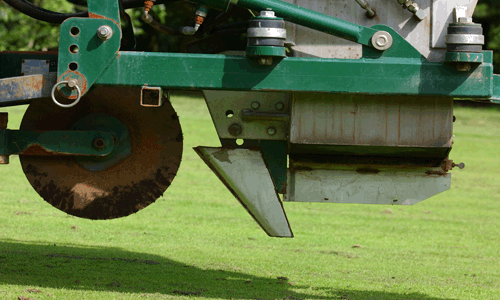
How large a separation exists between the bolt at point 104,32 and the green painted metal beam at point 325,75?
23 cm

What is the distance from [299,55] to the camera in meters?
3.71

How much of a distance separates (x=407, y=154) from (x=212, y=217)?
15.3 ft

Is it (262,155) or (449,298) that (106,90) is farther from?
(449,298)

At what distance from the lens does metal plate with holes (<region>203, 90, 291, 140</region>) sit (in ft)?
12.5

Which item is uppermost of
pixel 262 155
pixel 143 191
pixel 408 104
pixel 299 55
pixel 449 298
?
pixel 299 55

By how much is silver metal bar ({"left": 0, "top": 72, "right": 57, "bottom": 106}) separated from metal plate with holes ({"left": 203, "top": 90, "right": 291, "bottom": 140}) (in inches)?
34.8

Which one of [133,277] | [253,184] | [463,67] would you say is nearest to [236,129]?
[253,184]

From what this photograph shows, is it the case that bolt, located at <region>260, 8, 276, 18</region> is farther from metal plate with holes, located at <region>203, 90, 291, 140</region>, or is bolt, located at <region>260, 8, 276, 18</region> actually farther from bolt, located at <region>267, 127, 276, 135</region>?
bolt, located at <region>267, 127, 276, 135</region>

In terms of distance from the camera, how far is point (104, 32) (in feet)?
10.9

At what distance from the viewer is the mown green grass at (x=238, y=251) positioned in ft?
15.3

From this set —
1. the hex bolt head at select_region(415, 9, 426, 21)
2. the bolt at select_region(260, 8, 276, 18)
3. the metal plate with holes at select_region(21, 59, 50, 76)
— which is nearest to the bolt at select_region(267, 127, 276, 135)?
the bolt at select_region(260, 8, 276, 18)

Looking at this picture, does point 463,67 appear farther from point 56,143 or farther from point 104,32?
point 56,143

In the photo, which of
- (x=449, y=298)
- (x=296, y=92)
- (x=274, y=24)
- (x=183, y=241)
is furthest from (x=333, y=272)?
(x=274, y=24)

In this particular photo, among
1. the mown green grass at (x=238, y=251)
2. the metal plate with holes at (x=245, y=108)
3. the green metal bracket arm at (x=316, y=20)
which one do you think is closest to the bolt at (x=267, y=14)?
the green metal bracket arm at (x=316, y=20)
